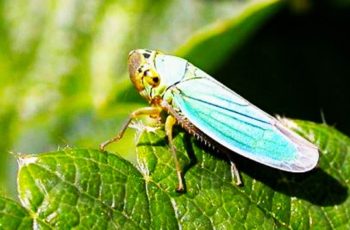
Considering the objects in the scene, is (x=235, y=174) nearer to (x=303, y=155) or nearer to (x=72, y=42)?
(x=303, y=155)

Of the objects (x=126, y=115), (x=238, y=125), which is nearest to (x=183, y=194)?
(x=238, y=125)

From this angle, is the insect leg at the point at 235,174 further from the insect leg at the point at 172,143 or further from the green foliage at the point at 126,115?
the insect leg at the point at 172,143

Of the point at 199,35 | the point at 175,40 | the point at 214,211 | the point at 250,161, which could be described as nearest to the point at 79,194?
the point at 214,211

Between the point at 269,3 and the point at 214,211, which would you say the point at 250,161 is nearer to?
the point at 214,211

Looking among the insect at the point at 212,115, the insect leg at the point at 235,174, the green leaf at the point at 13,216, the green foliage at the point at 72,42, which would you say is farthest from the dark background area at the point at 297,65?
the green leaf at the point at 13,216

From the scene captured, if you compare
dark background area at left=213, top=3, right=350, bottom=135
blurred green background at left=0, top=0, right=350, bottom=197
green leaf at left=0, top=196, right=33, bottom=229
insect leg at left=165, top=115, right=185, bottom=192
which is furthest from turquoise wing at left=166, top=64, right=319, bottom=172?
dark background area at left=213, top=3, right=350, bottom=135

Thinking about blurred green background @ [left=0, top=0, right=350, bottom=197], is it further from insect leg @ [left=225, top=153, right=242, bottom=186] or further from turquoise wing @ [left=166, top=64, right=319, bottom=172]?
insect leg @ [left=225, top=153, right=242, bottom=186]
